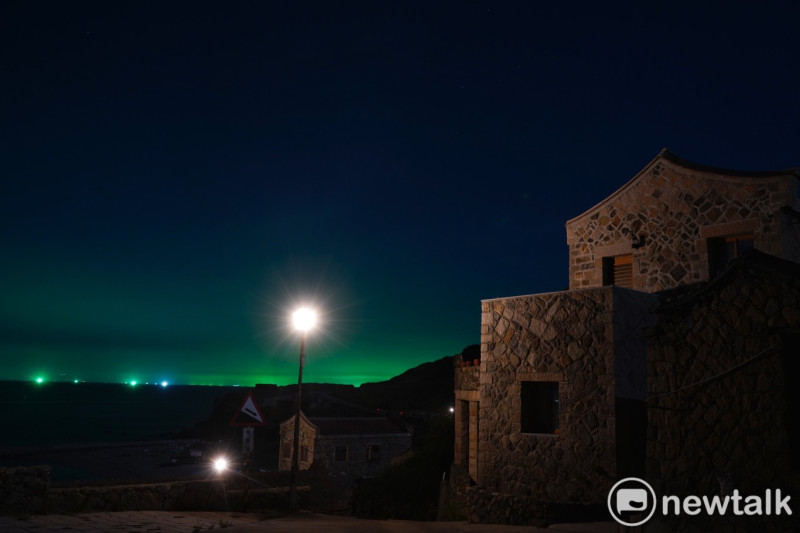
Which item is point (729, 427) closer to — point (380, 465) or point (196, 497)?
point (196, 497)

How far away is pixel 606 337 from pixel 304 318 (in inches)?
313

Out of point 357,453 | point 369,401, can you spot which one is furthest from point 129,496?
point 369,401

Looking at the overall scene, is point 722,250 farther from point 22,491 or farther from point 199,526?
point 22,491

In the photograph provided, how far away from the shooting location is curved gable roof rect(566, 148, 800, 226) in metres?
14.0

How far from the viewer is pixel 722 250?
1526 cm

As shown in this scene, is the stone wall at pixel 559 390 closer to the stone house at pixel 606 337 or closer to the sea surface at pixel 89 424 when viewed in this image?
the stone house at pixel 606 337

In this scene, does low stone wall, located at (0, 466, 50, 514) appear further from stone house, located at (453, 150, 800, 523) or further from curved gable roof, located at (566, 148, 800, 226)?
curved gable roof, located at (566, 148, 800, 226)

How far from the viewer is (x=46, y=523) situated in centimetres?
1210

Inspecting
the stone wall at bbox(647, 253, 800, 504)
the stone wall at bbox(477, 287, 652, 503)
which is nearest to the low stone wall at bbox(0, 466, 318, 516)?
the stone wall at bbox(477, 287, 652, 503)

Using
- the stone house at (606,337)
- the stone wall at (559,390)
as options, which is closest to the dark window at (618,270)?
the stone house at (606,337)

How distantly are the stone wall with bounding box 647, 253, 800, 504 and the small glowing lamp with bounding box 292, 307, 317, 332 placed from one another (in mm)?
9629

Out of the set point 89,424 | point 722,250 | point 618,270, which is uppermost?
point 722,250

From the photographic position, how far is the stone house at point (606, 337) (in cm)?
1271

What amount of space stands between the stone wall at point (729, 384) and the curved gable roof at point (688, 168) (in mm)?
7134
